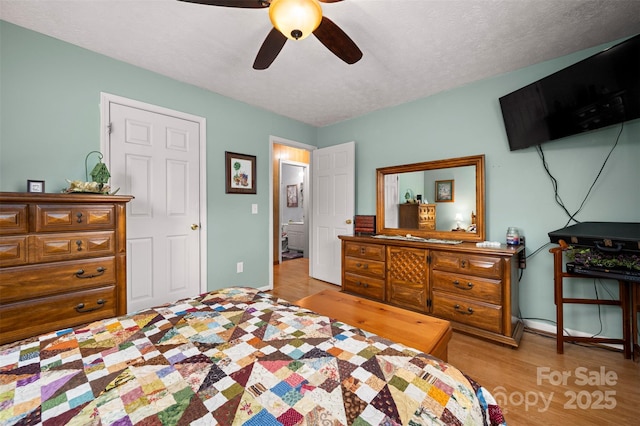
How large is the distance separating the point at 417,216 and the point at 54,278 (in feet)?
10.9

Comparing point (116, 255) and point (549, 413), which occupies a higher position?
point (116, 255)

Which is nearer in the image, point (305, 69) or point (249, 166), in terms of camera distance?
point (305, 69)

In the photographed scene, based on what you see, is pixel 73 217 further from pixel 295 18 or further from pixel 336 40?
pixel 336 40

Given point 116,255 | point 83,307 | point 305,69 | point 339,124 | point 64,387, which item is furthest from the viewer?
point 339,124

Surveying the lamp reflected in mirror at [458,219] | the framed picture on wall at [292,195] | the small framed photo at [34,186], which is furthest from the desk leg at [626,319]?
the framed picture on wall at [292,195]

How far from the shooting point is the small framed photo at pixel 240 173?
328cm

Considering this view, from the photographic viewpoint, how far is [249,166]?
3484 mm

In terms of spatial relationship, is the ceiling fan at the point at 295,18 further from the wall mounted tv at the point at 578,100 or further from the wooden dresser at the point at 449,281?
the wooden dresser at the point at 449,281

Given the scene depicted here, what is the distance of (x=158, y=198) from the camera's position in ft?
8.99

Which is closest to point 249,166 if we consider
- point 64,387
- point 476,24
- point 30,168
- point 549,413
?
point 30,168

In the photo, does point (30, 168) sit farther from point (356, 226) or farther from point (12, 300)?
point (356, 226)

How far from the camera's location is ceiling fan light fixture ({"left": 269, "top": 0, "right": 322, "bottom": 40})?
4.32 feet

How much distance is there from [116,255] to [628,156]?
4.04 metres

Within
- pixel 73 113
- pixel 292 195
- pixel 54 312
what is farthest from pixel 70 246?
pixel 292 195
